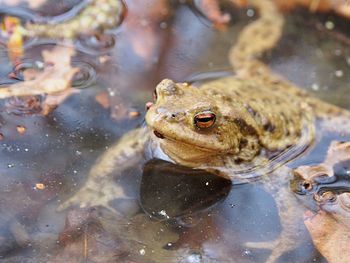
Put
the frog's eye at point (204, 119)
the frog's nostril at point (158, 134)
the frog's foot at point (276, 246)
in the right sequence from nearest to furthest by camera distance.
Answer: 1. the frog's foot at point (276, 246)
2. the frog's eye at point (204, 119)
3. the frog's nostril at point (158, 134)

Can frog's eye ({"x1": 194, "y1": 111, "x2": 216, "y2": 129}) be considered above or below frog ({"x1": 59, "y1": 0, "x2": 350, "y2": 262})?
above

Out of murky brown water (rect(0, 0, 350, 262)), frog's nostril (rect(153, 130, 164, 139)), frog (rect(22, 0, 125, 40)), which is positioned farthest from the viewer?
frog (rect(22, 0, 125, 40))

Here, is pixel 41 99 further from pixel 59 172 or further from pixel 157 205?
pixel 157 205

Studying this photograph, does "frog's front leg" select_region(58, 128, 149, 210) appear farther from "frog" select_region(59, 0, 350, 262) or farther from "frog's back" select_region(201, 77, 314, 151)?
"frog's back" select_region(201, 77, 314, 151)

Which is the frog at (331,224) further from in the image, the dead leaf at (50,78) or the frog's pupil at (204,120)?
the dead leaf at (50,78)

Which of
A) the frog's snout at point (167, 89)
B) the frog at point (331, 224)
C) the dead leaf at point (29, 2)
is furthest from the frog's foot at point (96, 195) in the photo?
the dead leaf at point (29, 2)

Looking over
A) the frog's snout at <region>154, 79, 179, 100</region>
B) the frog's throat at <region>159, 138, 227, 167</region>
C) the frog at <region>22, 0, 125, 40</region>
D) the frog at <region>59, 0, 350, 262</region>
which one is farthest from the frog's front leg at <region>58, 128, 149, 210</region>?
the frog at <region>22, 0, 125, 40</region>

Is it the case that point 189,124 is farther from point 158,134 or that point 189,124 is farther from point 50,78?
point 50,78

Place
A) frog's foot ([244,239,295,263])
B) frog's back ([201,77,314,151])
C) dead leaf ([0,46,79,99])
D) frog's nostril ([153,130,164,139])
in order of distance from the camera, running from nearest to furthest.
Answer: frog's foot ([244,239,295,263]), frog's nostril ([153,130,164,139]), frog's back ([201,77,314,151]), dead leaf ([0,46,79,99])

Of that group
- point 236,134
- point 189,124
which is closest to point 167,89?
→ point 189,124
